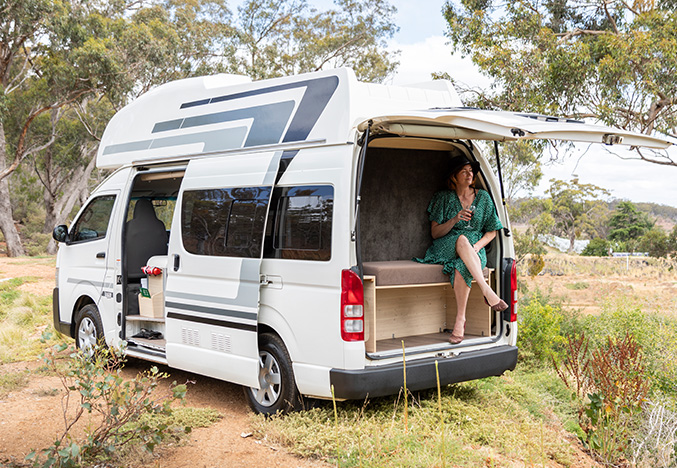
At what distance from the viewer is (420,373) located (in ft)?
16.4

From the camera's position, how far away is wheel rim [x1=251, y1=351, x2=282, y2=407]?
537 centimetres

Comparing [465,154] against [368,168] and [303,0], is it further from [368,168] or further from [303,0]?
[303,0]

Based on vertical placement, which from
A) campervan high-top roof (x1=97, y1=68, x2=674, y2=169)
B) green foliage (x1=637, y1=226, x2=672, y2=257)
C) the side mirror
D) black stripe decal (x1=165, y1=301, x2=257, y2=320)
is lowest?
black stripe decal (x1=165, y1=301, x2=257, y2=320)

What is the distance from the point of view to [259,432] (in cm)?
509

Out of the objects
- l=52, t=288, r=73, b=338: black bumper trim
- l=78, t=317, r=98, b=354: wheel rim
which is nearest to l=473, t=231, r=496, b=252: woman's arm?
l=78, t=317, r=98, b=354: wheel rim

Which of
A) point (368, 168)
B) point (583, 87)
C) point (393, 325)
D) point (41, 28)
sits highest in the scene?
point (41, 28)

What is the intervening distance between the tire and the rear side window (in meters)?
1.96

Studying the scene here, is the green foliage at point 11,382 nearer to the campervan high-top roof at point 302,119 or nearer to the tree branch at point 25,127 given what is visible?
the campervan high-top roof at point 302,119

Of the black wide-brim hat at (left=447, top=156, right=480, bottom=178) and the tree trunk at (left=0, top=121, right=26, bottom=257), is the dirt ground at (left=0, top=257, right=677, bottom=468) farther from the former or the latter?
the tree trunk at (left=0, top=121, right=26, bottom=257)

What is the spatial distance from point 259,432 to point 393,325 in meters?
1.60

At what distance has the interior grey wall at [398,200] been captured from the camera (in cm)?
634

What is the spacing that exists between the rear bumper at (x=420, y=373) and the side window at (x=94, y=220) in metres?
3.79

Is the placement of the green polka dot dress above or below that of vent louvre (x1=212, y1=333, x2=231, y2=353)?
above

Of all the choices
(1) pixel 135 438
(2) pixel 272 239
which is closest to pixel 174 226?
(2) pixel 272 239
